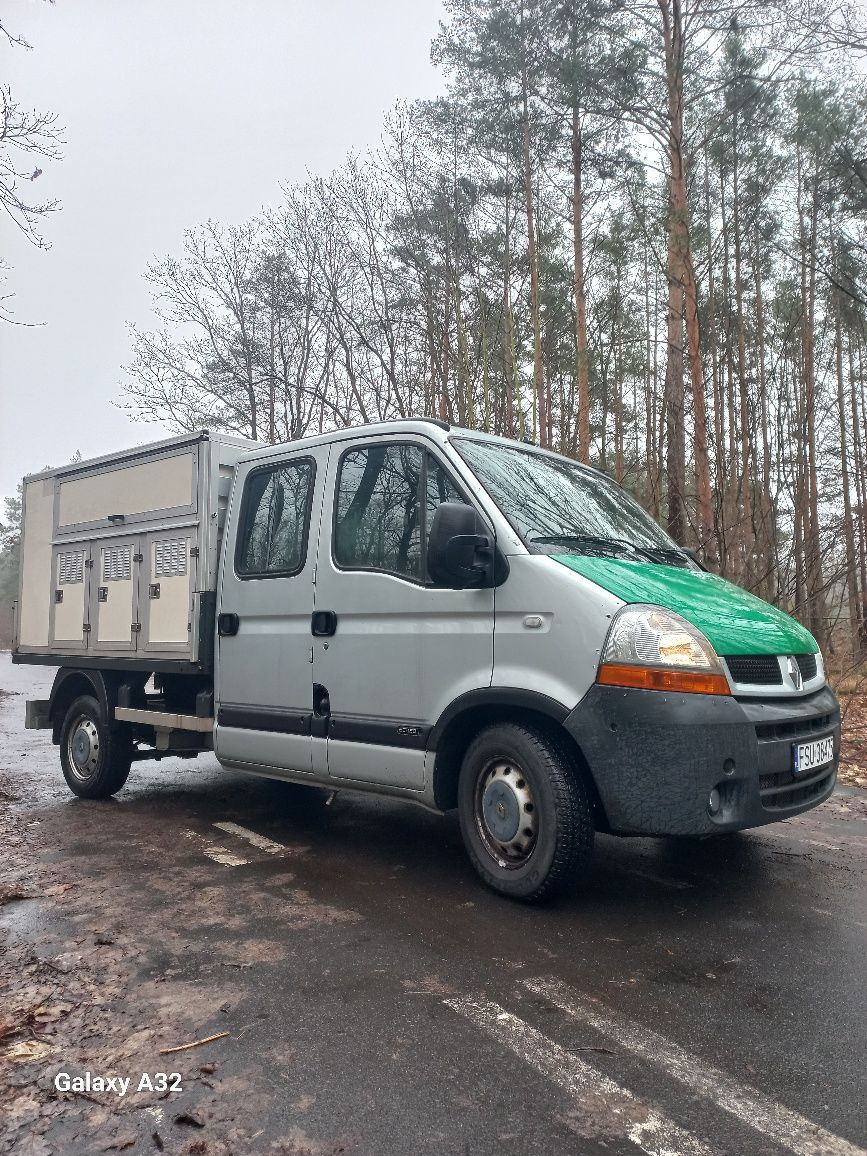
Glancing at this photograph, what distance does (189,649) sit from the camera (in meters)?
5.65

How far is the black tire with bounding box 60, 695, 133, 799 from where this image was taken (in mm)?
6445

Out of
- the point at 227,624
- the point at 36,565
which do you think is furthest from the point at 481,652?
the point at 36,565

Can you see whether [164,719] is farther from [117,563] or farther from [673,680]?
[673,680]

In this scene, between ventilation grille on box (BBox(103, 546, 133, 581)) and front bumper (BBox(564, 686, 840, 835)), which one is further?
ventilation grille on box (BBox(103, 546, 133, 581))

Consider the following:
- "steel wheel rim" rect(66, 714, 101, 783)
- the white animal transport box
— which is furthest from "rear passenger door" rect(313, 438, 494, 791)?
"steel wheel rim" rect(66, 714, 101, 783)

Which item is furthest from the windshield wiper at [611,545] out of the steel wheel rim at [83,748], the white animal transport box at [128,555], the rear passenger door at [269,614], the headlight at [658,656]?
the steel wheel rim at [83,748]

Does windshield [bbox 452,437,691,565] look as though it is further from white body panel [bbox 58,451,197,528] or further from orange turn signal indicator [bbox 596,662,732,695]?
white body panel [bbox 58,451,197,528]

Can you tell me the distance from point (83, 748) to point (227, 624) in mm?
2183

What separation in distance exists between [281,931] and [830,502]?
16.2m

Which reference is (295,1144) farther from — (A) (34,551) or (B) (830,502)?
(B) (830,502)

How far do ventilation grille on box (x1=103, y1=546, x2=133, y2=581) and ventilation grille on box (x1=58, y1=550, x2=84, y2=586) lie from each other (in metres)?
0.40

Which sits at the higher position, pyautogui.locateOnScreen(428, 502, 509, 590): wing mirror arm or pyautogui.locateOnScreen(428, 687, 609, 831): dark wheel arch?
pyautogui.locateOnScreen(428, 502, 509, 590): wing mirror arm

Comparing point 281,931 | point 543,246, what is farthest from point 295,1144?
point 543,246

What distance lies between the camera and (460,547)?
387 centimetres
